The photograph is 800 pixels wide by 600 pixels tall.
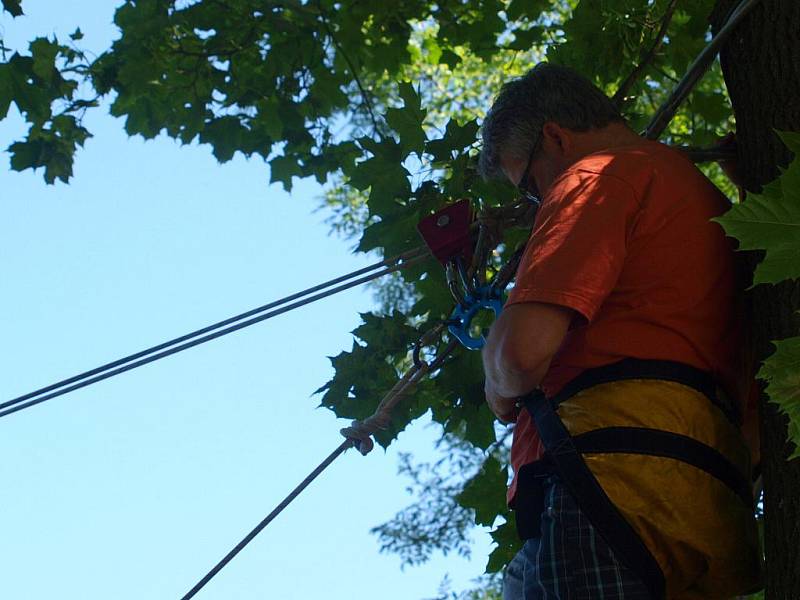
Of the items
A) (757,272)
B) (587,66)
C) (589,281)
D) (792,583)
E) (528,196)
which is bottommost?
(792,583)

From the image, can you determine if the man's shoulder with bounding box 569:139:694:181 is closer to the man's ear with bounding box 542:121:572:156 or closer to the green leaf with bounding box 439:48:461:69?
the man's ear with bounding box 542:121:572:156

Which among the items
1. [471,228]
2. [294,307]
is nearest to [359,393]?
[294,307]

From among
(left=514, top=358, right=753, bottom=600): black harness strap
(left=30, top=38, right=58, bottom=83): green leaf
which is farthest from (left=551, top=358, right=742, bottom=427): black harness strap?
(left=30, top=38, right=58, bottom=83): green leaf

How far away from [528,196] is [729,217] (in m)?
0.94

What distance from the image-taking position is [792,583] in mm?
2025

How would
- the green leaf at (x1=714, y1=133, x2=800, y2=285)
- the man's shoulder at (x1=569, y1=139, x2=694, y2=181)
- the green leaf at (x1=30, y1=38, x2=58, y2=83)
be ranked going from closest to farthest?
the green leaf at (x1=714, y1=133, x2=800, y2=285), the man's shoulder at (x1=569, y1=139, x2=694, y2=181), the green leaf at (x1=30, y1=38, x2=58, y2=83)

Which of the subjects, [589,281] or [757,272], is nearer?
[757,272]

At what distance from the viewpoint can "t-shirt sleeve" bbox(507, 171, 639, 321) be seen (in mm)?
2027

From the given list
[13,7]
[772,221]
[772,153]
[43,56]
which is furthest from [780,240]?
[43,56]

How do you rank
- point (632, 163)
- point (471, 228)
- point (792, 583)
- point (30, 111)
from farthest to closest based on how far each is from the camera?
point (30, 111) → point (471, 228) → point (632, 163) → point (792, 583)

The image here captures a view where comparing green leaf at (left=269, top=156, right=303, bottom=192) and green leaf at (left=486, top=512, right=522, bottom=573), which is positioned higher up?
green leaf at (left=269, top=156, right=303, bottom=192)

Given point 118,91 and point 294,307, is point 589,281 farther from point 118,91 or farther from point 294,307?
point 118,91

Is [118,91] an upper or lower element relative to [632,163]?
upper

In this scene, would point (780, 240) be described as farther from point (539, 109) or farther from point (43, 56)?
point (43, 56)
